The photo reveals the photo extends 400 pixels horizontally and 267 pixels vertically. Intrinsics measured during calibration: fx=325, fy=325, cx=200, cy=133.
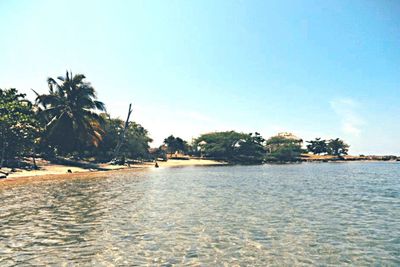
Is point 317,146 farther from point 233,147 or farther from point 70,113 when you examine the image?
point 70,113

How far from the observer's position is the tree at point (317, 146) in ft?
562

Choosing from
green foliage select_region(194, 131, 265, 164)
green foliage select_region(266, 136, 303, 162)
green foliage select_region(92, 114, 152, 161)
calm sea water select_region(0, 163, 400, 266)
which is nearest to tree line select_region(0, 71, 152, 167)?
green foliage select_region(92, 114, 152, 161)

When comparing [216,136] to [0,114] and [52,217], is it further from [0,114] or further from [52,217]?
[52,217]

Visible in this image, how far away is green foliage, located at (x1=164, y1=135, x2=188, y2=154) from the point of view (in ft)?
434

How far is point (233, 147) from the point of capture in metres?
126

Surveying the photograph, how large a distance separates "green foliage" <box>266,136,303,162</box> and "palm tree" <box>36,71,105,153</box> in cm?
9550

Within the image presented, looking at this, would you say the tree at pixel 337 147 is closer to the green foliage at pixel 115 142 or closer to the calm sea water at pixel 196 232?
the green foliage at pixel 115 142

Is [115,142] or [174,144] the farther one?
[174,144]

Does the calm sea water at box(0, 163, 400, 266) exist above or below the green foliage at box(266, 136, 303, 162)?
below

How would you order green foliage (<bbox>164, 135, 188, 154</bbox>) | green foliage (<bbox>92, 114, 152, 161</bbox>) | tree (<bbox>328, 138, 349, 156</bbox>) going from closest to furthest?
green foliage (<bbox>92, 114, 152, 161</bbox>) < green foliage (<bbox>164, 135, 188, 154</bbox>) < tree (<bbox>328, 138, 349, 156</bbox>)

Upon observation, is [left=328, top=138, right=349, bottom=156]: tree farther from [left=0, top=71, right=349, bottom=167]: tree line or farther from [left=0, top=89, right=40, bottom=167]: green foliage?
[left=0, top=89, right=40, bottom=167]: green foliage

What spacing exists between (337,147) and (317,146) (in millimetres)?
10496

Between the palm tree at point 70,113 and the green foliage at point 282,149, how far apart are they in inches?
3760

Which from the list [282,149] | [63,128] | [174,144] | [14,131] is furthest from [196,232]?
[282,149]
